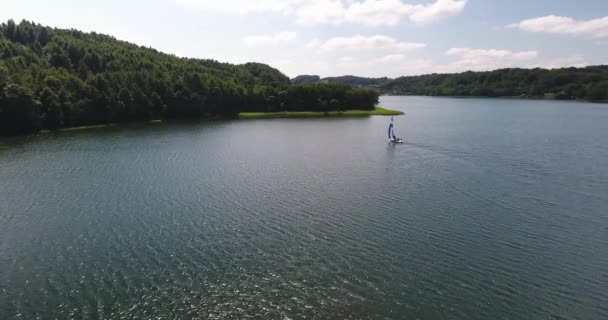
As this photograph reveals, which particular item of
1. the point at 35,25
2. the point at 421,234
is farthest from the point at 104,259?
the point at 35,25

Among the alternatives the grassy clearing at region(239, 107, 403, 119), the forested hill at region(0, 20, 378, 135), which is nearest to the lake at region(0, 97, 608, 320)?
the forested hill at region(0, 20, 378, 135)

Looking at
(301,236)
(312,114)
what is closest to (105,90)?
(312,114)

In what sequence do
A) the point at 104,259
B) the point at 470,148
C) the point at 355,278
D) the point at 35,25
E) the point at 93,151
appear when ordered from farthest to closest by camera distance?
the point at 35,25 < the point at 470,148 < the point at 93,151 < the point at 104,259 < the point at 355,278

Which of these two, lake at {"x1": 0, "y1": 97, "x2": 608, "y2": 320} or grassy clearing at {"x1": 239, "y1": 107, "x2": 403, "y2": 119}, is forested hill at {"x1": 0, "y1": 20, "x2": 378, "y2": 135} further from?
lake at {"x1": 0, "y1": 97, "x2": 608, "y2": 320}

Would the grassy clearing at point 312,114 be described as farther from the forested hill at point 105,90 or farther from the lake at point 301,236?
the lake at point 301,236

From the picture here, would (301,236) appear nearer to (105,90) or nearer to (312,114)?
(105,90)

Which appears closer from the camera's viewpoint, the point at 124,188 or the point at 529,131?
the point at 124,188

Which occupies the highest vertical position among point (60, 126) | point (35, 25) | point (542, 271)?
point (35, 25)

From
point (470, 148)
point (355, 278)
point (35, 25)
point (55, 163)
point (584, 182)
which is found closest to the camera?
point (355, 278)

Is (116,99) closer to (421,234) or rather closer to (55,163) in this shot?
(55,163)
